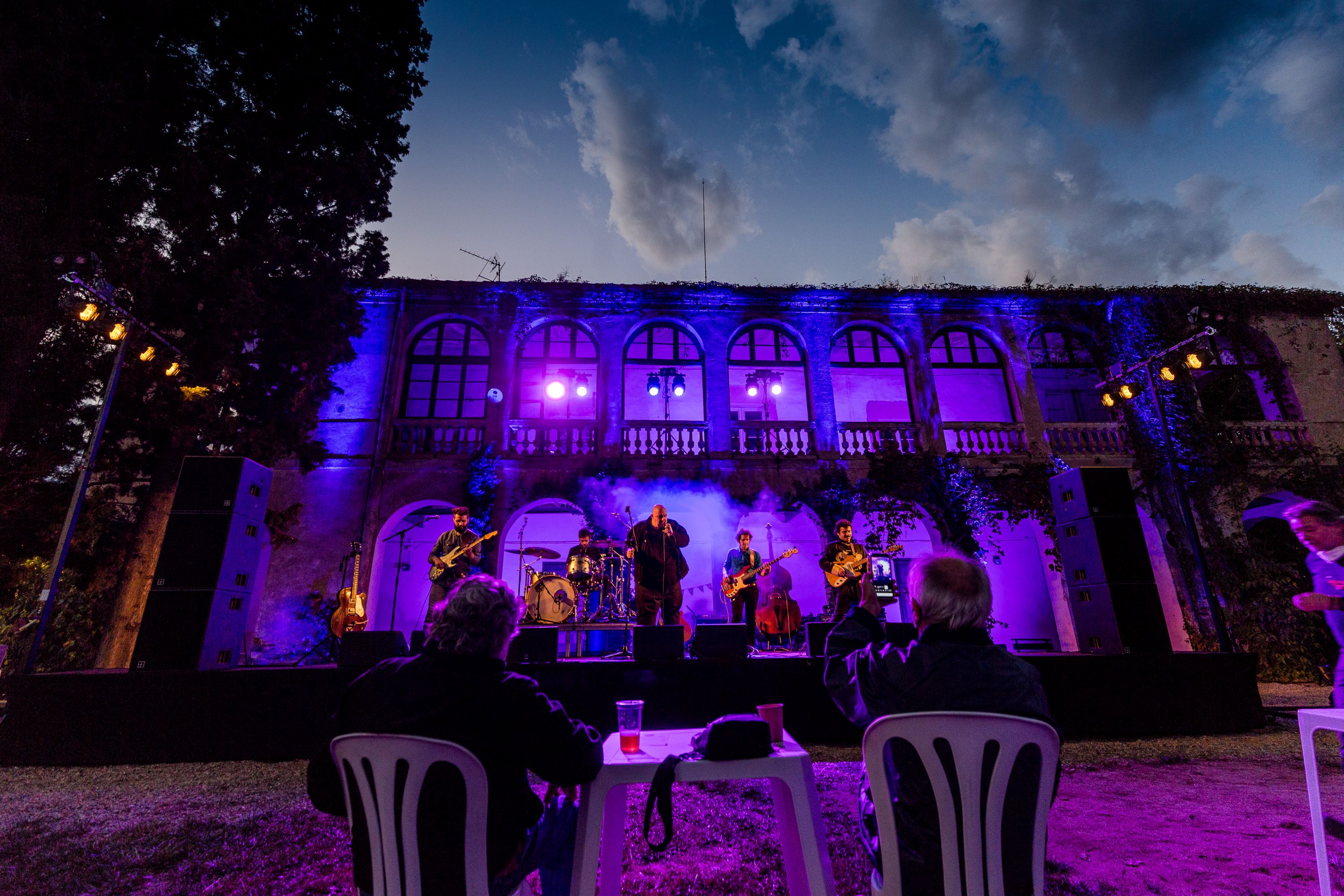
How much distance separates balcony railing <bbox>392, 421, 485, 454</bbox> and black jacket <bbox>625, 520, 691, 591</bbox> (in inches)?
185

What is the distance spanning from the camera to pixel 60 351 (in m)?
9.23

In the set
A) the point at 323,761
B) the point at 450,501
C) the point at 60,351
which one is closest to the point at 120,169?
the point at 60,351

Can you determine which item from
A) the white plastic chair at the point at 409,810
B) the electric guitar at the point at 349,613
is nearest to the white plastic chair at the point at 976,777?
the white plastic chair at the point at 409,810

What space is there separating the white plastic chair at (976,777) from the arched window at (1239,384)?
14.9 m

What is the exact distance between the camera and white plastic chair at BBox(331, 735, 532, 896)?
1.63 metres

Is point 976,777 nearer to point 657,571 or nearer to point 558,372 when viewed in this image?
point 657,571

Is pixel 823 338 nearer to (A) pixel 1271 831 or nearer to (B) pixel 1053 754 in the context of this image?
(A) pixel 1271 831

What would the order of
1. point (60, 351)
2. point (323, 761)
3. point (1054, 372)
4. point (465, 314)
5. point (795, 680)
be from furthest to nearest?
1. point (1054, 372)
2. point (465, 314)
3. point (60, 351)
4. point (795, 680)
5. point (323, 761)

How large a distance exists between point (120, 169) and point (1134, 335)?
1899cm

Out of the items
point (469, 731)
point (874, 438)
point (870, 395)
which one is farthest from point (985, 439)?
point (469, 731)

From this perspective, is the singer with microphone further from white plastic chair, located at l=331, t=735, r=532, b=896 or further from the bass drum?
white plastic chair, located at l=331, t=735, r=532, b=896

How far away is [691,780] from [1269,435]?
52.1 ft

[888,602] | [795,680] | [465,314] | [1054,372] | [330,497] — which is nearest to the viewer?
[795,680]

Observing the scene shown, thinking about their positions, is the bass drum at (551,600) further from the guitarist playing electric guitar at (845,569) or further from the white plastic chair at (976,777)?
the white plastic chair at (976,777)
